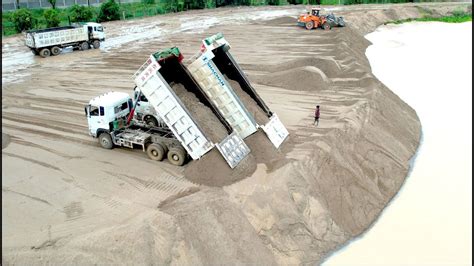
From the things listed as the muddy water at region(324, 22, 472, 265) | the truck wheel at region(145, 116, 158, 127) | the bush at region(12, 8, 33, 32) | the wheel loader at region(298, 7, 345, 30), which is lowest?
the muddy water at region(324, 22, 472, 265)

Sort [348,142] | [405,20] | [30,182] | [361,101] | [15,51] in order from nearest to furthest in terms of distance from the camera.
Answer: [30,182], [348,142], [361,101], [15,51], [405,20]

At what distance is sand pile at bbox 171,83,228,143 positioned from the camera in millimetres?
14656

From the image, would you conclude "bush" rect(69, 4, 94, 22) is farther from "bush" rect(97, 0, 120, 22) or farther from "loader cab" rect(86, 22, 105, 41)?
"loader cab" rect(86, 22, 105, 41)

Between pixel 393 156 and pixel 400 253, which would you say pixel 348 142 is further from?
pixel 400 253

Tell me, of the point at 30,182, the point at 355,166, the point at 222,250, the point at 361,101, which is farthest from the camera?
the point at 361,101

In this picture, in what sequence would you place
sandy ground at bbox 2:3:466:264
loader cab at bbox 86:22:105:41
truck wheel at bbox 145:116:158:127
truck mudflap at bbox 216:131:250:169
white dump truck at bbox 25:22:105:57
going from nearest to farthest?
sandy ground at bbox 2:3:466:264
truck mudflap at bbox 216:131:250:169
truck wheel at bbox 145:116:158:127
white dump truck at bbox 25:22:105:57
loader cab at bbox 86:22:105:41

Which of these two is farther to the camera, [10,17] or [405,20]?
[405,20]

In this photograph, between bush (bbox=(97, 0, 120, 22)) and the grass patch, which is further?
the grass patch

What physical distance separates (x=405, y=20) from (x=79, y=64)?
38.7 m

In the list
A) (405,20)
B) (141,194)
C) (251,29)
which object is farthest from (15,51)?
(405,20)

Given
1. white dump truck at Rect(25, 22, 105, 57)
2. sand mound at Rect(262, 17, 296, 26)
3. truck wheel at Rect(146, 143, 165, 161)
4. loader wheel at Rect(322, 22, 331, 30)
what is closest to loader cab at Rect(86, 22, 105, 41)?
white dump truck at Rect(25, 22, 105, 57)

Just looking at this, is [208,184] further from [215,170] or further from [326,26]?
[326,26]

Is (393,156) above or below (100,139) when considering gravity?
below

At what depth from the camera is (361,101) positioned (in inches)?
816
